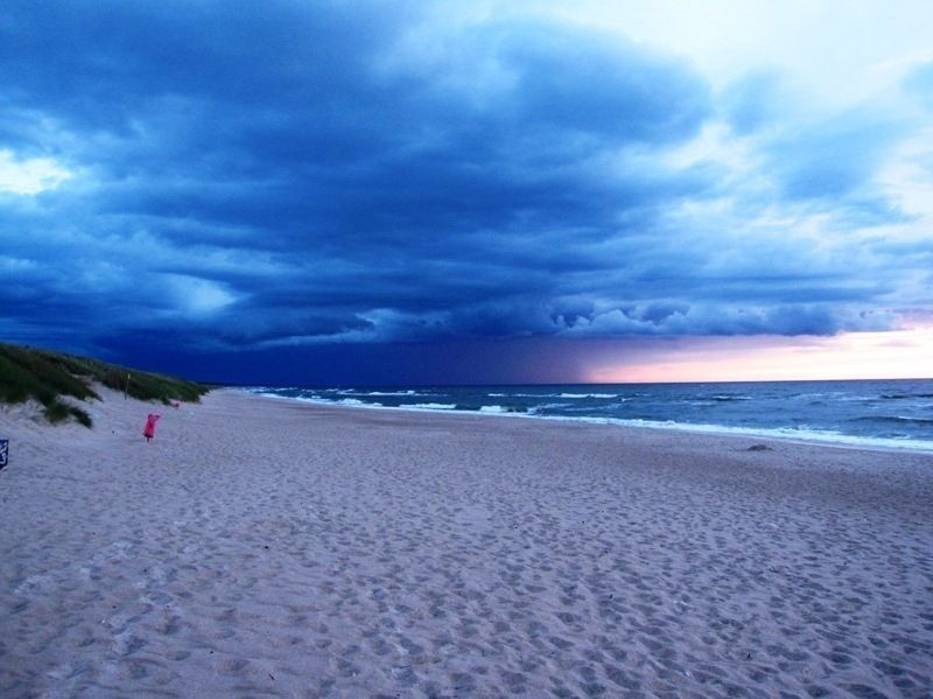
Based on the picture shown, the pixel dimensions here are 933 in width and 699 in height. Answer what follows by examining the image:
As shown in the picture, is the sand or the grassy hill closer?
the sand

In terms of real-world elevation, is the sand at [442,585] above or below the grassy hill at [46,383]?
below

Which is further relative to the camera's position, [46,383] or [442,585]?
[46,383]

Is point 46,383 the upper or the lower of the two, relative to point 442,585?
upper

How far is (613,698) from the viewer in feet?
14.9

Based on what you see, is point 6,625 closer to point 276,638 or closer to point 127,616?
point 127,616

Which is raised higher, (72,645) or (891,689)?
(72,645)

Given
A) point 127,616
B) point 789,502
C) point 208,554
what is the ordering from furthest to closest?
point 789,502
point 208,554
point 127,616

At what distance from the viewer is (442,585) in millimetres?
6672

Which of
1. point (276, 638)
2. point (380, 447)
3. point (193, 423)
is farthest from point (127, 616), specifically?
point (193, 423)

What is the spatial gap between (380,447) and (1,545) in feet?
45.5

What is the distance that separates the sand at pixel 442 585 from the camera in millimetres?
4746

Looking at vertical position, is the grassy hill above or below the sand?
above

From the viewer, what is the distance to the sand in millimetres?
4746

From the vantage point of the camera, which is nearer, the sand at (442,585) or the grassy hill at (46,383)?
the sand at (442,585)
